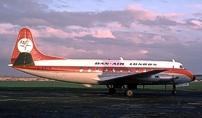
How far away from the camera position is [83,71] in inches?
1079

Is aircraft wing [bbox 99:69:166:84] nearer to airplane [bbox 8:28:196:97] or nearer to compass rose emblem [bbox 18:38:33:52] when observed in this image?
airplane [bbox 8:28:196:97]

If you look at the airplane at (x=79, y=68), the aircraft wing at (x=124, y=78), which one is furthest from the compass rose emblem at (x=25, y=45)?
the aircraft wing at (x=124, y=78)

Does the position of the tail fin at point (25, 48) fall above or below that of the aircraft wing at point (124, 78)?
above

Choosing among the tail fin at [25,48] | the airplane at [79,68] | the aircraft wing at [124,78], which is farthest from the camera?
the tail fin at [25,48]

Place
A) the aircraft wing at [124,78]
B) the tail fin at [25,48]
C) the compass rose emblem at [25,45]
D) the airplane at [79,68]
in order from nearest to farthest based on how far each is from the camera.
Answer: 1. the aircraft wing at [124,78]
2. the airplane at [79,68]
3. the tail fin at [25,48]
4. the compass rose emblem at [25,45]

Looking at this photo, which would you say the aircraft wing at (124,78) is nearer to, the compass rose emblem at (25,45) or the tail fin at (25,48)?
the tail fin at (25,48)

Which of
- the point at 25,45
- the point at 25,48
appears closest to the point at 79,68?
the point at 25,48

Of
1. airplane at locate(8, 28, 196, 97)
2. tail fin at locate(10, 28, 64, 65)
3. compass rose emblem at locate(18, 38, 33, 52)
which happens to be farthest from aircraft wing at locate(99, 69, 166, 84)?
compass rose emblem at locate(18, 38, 33, 52)

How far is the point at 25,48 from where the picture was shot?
90.7ft

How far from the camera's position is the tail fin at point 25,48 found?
2728cm

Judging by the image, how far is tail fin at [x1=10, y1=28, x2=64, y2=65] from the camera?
2728 centimetres

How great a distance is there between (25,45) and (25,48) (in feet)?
1.03

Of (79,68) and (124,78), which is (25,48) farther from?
(124,78)

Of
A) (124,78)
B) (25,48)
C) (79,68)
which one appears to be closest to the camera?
(124,78)
